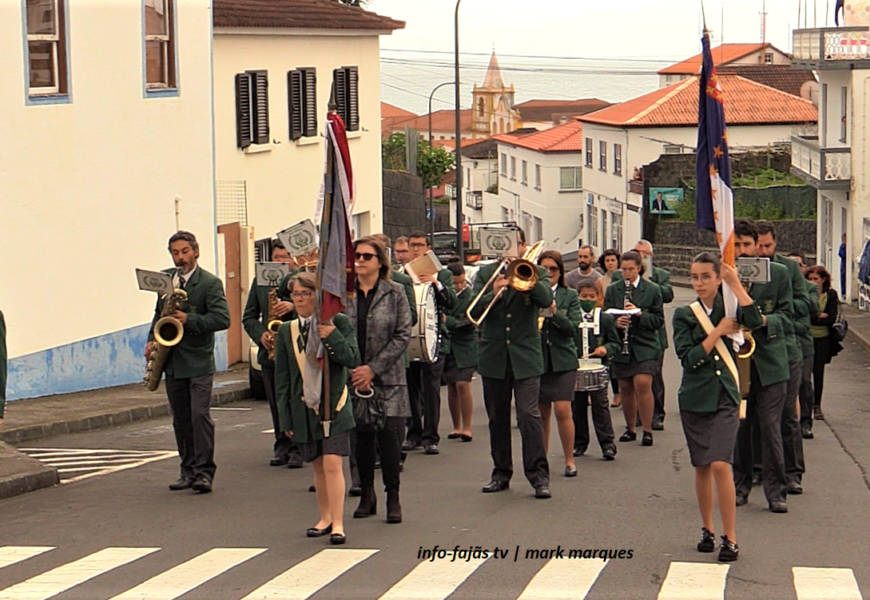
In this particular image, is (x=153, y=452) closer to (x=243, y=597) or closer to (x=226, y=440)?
(x=226, y=440)

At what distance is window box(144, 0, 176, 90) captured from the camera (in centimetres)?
2083

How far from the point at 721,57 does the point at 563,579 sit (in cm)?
9139

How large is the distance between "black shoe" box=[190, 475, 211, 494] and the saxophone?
0.87 m

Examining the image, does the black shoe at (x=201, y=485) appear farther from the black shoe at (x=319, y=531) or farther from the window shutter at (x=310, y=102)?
the window shutter at (x=310, y=102)

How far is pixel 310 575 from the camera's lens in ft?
27.3

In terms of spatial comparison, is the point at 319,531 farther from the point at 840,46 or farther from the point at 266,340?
the point at 840,46

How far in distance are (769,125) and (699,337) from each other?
→ 59492 mm

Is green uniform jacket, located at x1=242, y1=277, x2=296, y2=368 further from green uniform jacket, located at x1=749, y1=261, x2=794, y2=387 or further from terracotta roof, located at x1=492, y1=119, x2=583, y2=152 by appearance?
terracotta roof, located at x1=492, y1=119, x2=583, y2=152

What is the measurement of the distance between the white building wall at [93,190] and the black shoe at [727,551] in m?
10.8

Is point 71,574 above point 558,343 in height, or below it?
below

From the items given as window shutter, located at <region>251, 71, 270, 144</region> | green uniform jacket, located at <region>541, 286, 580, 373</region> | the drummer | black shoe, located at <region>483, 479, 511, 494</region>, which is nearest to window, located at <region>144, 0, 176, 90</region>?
window shutter, located at <region>251, 71, 270, 144</region>

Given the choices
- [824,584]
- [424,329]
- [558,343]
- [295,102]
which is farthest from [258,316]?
[295,102]

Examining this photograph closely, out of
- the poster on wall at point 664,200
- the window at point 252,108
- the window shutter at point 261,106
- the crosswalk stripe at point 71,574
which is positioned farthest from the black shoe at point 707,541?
the poster on wall at point 664,200

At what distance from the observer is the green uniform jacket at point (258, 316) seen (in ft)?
41.0
